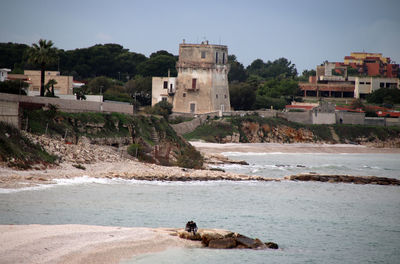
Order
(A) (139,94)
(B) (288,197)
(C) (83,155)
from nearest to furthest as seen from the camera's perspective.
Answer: (B) (288,197)
(C) (83,155)
(A) (139,94)

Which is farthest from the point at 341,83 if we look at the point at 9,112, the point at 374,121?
the point at 9,112

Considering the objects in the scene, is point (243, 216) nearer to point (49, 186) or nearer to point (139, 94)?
point (49, 186)

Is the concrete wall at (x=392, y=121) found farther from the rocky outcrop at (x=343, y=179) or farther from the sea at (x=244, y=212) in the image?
the sea at (x=244, y=212)

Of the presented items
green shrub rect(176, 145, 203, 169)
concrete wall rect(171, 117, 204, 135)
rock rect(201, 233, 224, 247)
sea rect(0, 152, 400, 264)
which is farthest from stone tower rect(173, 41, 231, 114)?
rock rect(201, 233, 224, 247)

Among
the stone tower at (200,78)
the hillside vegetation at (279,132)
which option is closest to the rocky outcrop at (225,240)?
the hillside vegetation at (279,132)

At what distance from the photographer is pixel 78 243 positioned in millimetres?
19375

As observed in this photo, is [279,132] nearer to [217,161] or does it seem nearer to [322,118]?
[322,118]

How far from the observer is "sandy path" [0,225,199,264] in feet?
58.5

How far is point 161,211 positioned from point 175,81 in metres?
55.0

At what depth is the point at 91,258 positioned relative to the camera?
714 inches

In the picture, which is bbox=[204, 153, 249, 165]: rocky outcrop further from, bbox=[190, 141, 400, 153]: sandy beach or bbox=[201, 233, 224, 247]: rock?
bbox=[201, 233, 224, 247]: rock

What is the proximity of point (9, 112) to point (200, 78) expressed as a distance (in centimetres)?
4432

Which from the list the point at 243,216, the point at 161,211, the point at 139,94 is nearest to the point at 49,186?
the point at 161,211

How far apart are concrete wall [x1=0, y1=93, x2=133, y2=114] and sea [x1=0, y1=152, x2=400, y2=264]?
8.42 m
